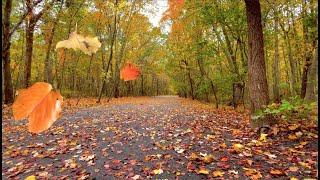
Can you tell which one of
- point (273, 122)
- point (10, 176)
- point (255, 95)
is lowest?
point (10, 176)

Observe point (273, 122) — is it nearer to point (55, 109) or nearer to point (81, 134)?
point (81, 134)

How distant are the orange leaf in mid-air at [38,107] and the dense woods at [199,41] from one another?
189mm

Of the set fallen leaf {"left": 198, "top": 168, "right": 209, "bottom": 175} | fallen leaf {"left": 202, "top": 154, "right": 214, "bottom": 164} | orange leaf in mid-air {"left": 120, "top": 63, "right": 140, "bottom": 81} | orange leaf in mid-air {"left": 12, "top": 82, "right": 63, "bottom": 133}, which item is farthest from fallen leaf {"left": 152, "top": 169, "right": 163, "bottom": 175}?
orange leaf in mid-air {"left": 120, "top": 63, "right": 140, "bottom": 81}

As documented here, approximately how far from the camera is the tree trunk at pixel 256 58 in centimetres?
709

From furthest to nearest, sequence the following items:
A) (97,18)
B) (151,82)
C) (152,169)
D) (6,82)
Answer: (151,82) → (97,18) → (6,82) → (152,169)

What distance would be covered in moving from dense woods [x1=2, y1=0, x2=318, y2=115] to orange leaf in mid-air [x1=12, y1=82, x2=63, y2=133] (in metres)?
0.19

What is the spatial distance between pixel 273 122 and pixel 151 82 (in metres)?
49.1

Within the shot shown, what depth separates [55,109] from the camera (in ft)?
2.87

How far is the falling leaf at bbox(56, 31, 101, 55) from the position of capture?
0.77m

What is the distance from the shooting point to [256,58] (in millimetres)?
7223

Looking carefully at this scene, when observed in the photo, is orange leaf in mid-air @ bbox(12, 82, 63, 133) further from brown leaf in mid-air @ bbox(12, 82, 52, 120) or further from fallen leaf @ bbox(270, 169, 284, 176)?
fallen leaf @ bbox(270, 169, 284, 176)

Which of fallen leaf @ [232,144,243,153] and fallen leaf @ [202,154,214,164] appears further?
fallen leaf @ [232,144,243,153]

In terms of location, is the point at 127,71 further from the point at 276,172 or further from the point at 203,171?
the point at 276,172

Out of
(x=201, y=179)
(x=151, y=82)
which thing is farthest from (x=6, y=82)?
(x=151, y=82)
